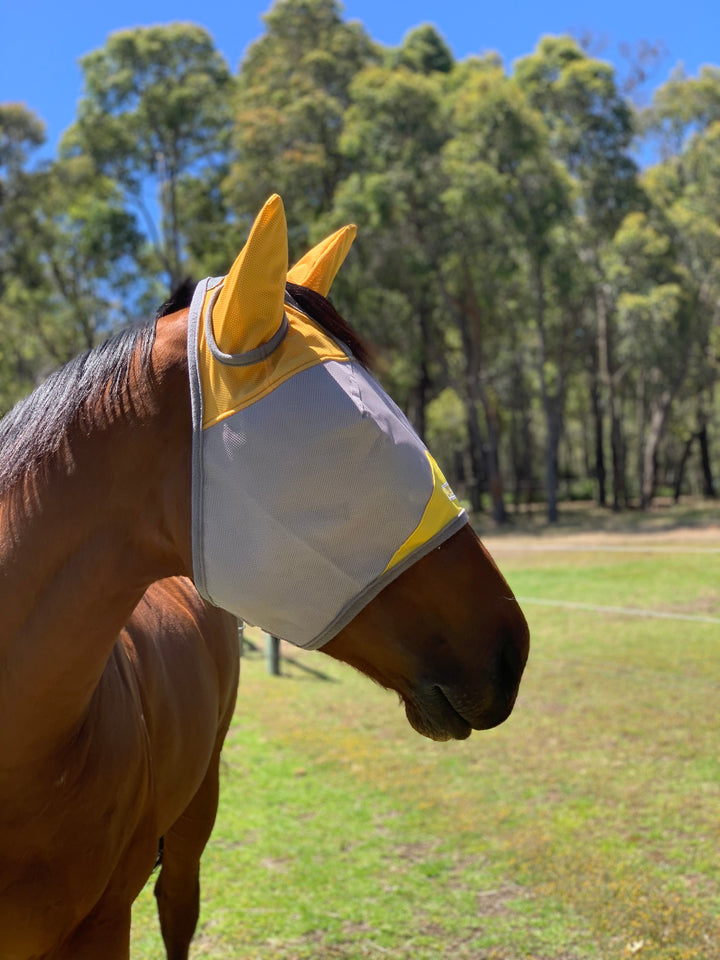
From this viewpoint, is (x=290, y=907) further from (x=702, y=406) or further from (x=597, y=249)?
(x=702, y=406)

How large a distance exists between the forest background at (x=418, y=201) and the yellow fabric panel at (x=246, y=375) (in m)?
18.6

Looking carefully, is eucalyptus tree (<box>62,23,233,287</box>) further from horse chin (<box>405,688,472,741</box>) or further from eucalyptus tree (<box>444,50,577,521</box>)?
horse chin (<box>405,688,472,741</box>)

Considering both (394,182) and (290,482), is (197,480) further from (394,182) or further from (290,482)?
(394,182)

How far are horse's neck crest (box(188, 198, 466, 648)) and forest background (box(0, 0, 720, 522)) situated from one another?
18641 mm

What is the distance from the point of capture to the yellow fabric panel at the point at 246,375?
4.23ft

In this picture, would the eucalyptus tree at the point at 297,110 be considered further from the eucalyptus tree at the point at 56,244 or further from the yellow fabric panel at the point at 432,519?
the yellow fabric panel at the point at 432,519

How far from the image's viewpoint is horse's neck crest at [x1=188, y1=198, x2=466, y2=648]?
4.20 ft

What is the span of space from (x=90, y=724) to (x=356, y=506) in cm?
71

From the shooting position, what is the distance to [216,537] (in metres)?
1.29

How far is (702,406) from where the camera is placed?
96.0 feet

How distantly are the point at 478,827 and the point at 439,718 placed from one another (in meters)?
3.26

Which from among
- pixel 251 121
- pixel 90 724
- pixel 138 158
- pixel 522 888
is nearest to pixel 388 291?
pixel 251 121

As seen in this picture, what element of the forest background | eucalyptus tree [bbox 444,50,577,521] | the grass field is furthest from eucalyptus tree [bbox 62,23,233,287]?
the grass field

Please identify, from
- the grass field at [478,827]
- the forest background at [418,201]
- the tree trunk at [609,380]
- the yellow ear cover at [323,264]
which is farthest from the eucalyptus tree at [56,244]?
the yellow ear cover at [323,264]
